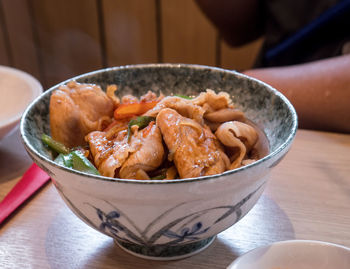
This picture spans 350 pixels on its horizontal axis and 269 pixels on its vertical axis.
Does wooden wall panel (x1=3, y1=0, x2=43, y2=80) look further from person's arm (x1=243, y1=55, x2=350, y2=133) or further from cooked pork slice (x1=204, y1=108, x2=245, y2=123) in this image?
cooked pork slice (x1=204, y1=108, x2=245, y2=123)

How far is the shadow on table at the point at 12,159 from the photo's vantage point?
99 cm

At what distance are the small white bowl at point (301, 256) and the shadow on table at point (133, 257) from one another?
102mm

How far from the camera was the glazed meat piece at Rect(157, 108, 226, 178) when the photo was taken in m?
0.66

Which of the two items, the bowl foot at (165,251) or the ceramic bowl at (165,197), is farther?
the bowl foot at (165,251)

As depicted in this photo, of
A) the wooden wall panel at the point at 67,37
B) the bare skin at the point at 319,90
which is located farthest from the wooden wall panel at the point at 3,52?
the bare skin at the point at 319,90

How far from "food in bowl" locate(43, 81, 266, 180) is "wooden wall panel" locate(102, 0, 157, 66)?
188 cm

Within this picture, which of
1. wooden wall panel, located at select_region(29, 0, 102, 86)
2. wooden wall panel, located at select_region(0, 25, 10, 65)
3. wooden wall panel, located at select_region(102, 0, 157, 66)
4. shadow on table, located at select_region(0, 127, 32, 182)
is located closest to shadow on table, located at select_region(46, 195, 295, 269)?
shadow on table, located at select_region(0, 127, 32, 182)

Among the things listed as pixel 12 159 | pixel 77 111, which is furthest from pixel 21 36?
pixel 77 111

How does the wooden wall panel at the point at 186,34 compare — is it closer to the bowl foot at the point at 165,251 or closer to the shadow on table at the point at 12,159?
the shadow on table at the point at 12,159

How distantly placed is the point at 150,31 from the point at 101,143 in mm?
2076

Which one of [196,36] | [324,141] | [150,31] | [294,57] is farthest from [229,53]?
[324,141]

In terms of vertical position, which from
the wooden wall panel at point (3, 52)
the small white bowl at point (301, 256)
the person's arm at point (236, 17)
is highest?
the small white bowl at point (301, 256)

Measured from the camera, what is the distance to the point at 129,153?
0.68 meters

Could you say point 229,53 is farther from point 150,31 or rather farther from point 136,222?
point 136,222
